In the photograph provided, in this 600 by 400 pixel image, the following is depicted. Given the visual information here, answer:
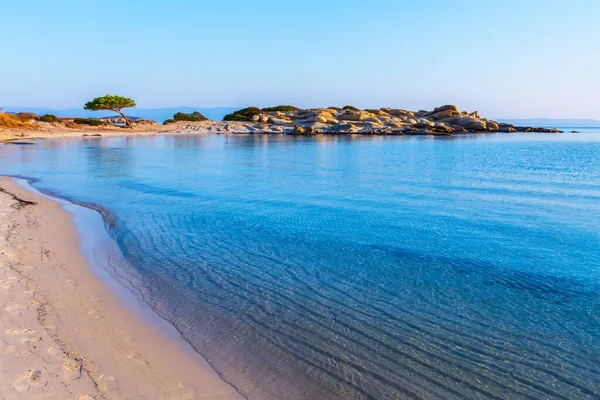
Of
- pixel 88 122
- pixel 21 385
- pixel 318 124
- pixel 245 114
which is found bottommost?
pixel 21 385

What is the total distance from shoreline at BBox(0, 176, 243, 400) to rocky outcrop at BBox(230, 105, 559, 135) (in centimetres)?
7247

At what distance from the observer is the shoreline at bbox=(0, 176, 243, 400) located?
4.80 meters

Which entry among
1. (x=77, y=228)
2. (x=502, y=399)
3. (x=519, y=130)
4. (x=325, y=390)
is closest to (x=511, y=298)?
(x=502, y=399)

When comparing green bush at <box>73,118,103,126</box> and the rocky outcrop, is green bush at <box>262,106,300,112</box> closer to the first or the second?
Result: the rocky outcrop

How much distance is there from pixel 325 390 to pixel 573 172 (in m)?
28.8

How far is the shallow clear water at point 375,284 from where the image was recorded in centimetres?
544

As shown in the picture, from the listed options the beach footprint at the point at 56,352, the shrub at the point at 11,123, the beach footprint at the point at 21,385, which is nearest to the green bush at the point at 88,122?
the shrub at the point at 11,123

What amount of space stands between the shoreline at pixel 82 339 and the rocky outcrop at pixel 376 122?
7247cm

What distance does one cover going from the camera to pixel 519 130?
100m

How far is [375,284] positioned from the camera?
27.5 ft

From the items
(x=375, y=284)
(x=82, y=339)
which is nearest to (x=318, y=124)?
(x=375, y=284)

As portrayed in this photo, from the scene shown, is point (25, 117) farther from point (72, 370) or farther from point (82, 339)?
point (72, 370)

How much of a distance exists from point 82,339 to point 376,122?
88126 mm

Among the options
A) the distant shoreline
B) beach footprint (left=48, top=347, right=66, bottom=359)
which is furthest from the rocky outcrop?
beach footprint (left=48, top=347, right=66, bottom=359)
